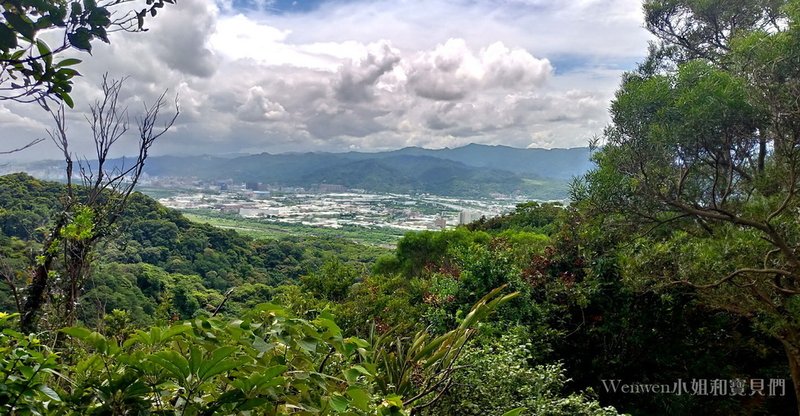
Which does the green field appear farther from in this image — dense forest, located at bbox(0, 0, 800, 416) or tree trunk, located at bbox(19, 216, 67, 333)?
tree trunk, located at bbox(19, 216, 67, 333)

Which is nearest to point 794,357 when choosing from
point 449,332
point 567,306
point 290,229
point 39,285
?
point 567,306

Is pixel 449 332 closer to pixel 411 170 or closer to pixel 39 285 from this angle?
pixel 39 285

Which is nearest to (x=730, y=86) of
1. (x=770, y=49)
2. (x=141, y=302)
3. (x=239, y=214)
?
(x=770, y=49)

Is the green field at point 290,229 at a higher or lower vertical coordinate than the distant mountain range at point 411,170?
lower

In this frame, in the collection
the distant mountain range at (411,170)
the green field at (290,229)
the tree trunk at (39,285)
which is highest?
the distant mountain range at (411,170)

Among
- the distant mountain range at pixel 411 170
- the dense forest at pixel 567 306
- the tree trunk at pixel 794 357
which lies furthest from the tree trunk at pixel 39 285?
the distant mountain range at pixel 411 170

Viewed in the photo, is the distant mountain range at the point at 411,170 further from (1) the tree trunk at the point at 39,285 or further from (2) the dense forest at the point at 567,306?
(1) the tree trunk at the point at 39,285

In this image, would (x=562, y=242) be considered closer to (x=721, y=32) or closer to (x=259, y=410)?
(x=721, y=32)
